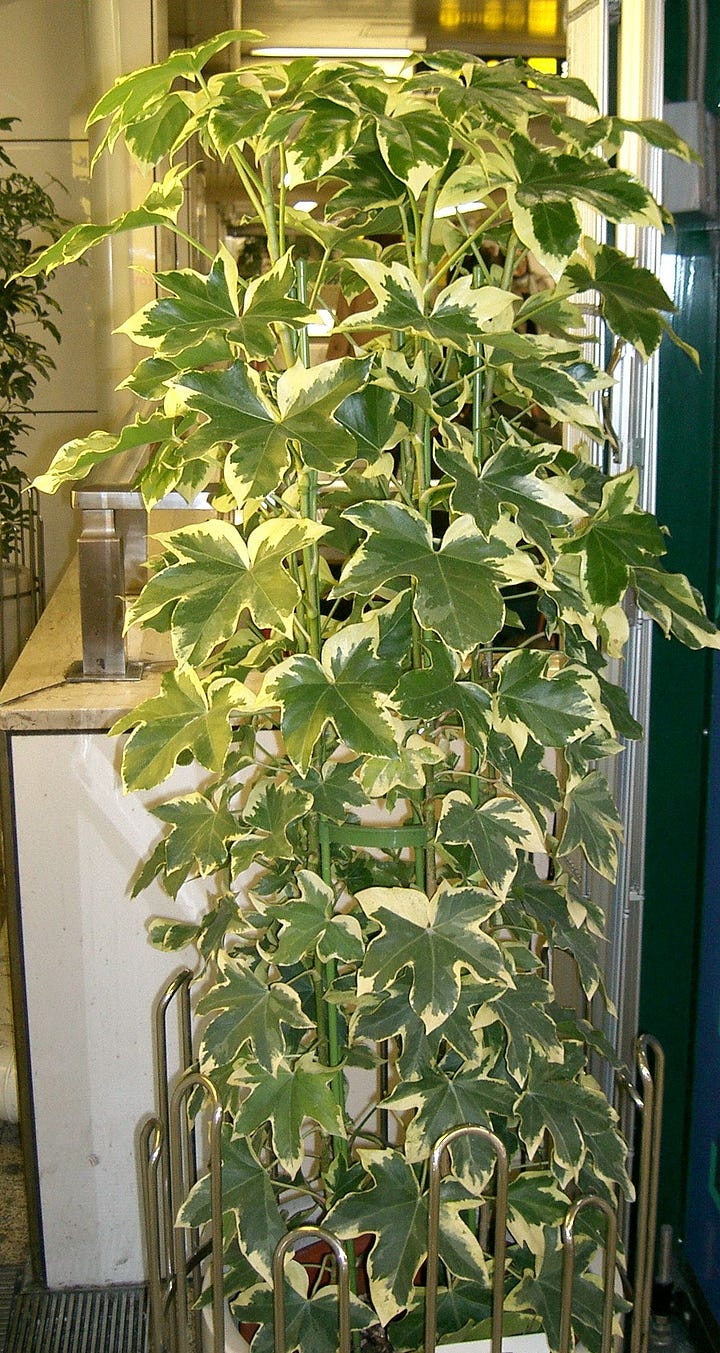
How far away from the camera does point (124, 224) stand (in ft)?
3.12

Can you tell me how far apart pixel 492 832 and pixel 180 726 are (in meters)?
0.27

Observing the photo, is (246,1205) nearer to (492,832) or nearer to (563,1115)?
(563,1115)

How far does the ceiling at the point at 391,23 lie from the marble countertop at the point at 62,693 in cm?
338

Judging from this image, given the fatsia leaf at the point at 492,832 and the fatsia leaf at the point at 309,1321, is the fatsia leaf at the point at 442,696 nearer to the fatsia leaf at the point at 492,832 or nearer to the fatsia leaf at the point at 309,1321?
the fatsia leaf at the point at 492,832

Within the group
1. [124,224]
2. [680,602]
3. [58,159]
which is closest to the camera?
[124,224]

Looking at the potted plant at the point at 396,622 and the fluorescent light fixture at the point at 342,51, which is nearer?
the potted plant at the point at 396,622

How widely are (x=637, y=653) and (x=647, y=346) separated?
555 millimetres

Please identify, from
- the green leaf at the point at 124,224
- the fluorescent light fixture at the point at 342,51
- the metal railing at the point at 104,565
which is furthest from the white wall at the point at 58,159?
the green leaf at the point at 124,224

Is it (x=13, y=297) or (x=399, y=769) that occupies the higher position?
(x=13, y=297)

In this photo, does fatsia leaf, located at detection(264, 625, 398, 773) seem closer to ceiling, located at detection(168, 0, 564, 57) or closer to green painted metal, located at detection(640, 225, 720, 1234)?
green painted metal, located at detection(640, 225, 720, 1234)

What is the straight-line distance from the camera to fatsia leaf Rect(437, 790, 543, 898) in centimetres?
98

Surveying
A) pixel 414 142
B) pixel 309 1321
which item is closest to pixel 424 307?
pixel 414 142

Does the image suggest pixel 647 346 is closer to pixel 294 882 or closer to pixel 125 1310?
pixel 294 882

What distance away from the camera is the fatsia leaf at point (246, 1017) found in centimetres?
102
